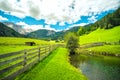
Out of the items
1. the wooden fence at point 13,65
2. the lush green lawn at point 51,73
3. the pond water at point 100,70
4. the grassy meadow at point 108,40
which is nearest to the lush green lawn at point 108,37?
the grassy meadow at point 108,40

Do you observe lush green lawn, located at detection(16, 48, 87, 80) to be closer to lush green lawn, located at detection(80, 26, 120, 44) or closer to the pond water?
the pond water

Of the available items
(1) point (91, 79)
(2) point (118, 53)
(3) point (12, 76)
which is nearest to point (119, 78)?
(1) point (91, 79)

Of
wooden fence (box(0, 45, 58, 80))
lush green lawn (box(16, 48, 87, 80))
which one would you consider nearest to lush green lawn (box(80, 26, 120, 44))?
lush green lawn (box(16, 48, 87, 80))

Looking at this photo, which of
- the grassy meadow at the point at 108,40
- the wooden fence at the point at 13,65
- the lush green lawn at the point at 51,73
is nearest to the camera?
the wooden fence at the point at 13,65

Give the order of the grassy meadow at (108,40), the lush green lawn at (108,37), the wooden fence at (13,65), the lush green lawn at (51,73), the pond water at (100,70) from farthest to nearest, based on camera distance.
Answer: the lush green lawn at (108,37), the grassy meadow at (108,40), the pond water at (100,70), the lush green lawn at (51,73), the wooden fence at (13,65)

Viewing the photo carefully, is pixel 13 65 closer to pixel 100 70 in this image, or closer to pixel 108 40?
pixel 100 70

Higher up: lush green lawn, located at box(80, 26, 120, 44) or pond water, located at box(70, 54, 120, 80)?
lush green lawn, located at box(80, 26, 120, 44)

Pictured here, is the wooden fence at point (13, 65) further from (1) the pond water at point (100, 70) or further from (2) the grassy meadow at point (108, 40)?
(2) the grassy meadow at point (108, 40)

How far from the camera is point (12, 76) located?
902cm

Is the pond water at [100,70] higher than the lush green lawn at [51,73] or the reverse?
the reverse

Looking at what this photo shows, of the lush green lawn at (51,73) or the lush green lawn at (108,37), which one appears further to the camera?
the lush green lawn at (108,37)

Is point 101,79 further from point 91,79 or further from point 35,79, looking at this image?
point 35,79

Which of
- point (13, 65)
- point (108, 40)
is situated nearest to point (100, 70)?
point (13, 65)

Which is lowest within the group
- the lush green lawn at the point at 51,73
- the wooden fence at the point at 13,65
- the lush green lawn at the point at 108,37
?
the lush green lawn at the point at 51,73
